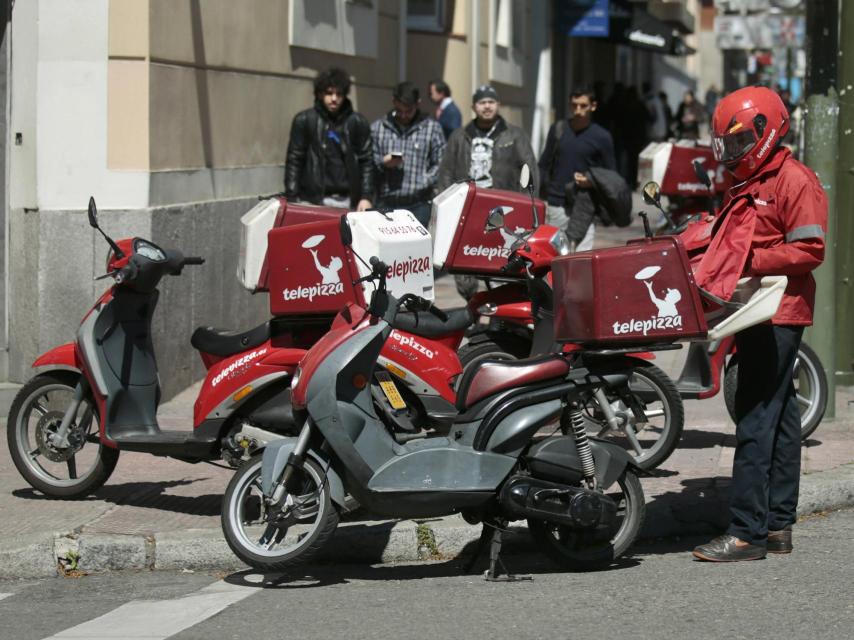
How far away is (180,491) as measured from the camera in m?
7.56

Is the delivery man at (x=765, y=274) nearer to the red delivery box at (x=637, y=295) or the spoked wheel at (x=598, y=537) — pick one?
the red delivery box at (x=637, y=295)

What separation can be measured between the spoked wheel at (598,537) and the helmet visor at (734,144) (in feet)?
4.20

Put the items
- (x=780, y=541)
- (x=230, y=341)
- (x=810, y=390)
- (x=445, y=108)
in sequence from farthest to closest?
1. (x=445, y=108)
2. (x=810, y=390)
3. (x=230, y=341)
4. (x=780, y=541)

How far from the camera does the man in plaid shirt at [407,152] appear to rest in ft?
41.3

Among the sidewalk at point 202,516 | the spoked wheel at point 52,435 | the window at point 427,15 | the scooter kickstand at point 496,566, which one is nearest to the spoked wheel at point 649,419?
the sidewalk at point 202,516

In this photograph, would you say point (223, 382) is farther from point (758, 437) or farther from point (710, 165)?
point (710, 165)

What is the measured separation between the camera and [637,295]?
6.07m

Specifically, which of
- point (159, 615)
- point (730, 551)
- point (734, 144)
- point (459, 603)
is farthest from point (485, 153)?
point (159, 615)

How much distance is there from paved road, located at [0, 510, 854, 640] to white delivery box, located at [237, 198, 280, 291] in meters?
1.61

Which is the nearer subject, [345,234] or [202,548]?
[345,234]

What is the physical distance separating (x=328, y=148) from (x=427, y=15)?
7256mm

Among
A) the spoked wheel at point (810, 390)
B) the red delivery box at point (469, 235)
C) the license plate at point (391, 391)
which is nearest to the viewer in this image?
the license plate at point (391, 391)

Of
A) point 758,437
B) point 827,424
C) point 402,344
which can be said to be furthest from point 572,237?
point 758,437

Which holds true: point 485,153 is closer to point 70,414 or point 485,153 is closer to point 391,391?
point 391,391
